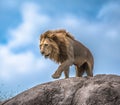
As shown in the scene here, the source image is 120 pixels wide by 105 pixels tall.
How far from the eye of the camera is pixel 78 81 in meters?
7.29

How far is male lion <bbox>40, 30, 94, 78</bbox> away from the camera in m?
9.10

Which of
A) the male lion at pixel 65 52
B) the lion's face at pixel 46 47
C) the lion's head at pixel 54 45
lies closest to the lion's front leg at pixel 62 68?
the male lion at pixel 65 52

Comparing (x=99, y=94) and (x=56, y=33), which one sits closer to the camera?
(x=99, y=94)

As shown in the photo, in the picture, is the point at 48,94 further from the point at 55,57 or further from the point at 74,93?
the point at 55,57

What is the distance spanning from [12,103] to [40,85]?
63 cm

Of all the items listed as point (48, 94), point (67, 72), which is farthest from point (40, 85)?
point (67, 72)

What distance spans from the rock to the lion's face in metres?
1.66

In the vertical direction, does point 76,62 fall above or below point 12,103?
above

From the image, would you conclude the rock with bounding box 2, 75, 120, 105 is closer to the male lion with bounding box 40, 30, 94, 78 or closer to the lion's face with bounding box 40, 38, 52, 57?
the male lion with bounding box 40, 30, 94, 78

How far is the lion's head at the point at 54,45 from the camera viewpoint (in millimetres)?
9148

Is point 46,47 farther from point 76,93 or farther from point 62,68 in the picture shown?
point 76,93

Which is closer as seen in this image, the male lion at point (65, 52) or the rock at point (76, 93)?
the rock at point (76, 93)

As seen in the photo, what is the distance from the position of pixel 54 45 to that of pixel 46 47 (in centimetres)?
30

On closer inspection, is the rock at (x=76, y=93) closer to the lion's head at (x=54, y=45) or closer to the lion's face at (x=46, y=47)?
the lion's face at (x=46, y=47)
